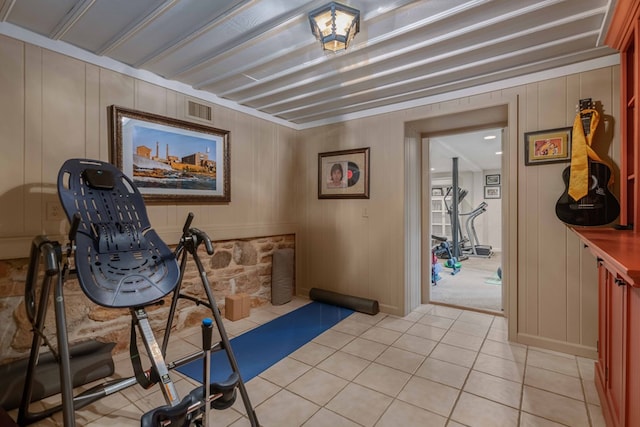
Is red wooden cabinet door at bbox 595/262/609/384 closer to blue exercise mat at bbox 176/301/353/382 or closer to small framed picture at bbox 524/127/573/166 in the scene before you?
small framed picture at bbox 524/127/573/166

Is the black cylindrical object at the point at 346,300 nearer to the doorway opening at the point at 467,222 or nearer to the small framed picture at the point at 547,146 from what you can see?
the doorway opening at the point at 467,222

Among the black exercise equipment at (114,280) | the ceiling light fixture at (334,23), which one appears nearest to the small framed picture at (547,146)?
the ceiling light fixture at (334,23)

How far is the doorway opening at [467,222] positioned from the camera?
443 centimetres

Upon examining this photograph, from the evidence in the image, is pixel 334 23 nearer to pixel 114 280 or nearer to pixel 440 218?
pixel 114 280

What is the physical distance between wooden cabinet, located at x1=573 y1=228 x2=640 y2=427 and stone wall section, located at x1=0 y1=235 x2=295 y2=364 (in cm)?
316

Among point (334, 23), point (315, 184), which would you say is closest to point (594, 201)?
point (334, 23)

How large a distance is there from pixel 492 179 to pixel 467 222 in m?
2.03

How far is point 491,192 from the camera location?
869 cm

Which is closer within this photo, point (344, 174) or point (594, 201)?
point (594, 201)

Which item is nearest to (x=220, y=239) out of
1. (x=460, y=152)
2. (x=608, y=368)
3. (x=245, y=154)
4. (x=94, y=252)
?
(x=245, y=154)

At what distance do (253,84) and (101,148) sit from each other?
148 centimetres

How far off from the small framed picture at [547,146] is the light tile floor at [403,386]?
1.73 metres

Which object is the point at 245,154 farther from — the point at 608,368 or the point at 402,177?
the point at 608,368

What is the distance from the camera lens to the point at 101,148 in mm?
2463
